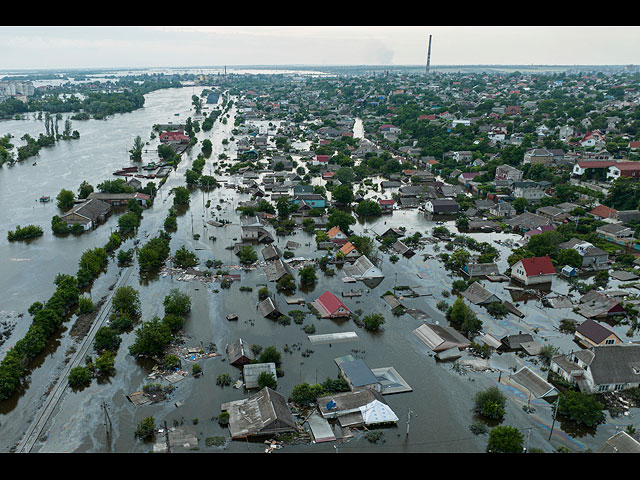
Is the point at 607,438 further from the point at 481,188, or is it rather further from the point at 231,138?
the point at 231,138

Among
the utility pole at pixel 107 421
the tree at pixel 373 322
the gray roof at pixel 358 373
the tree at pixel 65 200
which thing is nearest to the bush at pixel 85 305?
the utility pole at pixel 107 421

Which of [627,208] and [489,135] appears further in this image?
[489,135]

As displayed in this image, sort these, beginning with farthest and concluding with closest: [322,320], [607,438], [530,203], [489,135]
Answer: [489,135] < [530,203] < [322,320] < [607,438]

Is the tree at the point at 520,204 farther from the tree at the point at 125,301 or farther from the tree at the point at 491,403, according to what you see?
the tree at the point at 125,301

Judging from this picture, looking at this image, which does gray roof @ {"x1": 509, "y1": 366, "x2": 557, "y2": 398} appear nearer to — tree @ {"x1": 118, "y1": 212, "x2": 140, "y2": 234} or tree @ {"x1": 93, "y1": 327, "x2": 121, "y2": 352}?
tree @ {"x1": 93, "y1": 327, "x2": 121, "y2": 352}

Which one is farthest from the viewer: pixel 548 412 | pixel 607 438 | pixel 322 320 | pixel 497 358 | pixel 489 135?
pixel 489 135

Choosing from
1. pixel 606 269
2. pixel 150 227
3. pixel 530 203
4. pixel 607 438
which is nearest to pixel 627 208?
pixel 530 203
